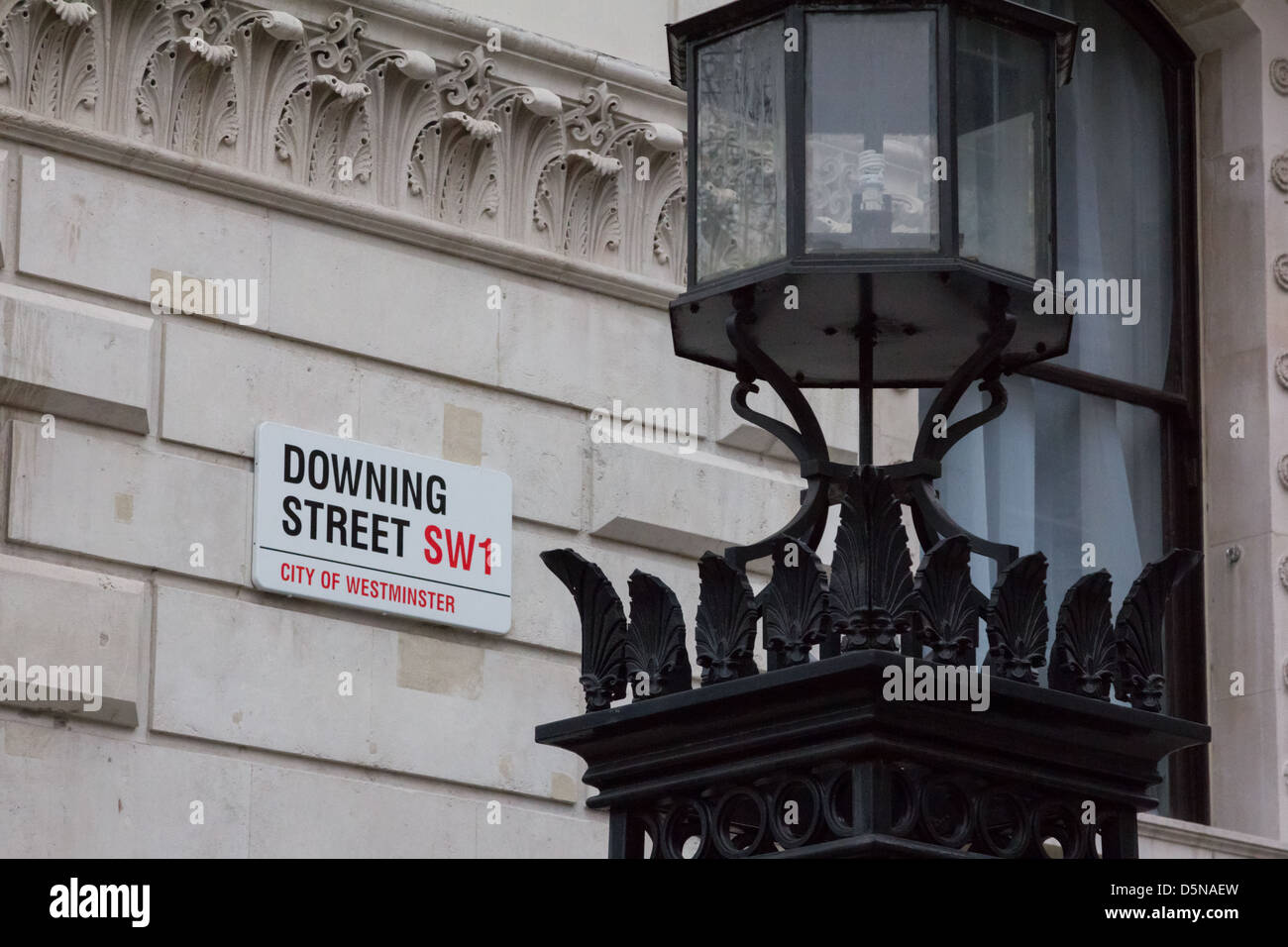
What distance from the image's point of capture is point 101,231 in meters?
8.37

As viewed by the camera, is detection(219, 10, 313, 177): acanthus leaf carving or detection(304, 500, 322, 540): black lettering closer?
detection(304, 500, 322, 540): black lettering

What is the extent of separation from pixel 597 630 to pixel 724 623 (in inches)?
14.6

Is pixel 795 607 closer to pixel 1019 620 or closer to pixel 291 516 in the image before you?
pixel 1019 620

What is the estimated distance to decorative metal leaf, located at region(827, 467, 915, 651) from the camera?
433 centimetres

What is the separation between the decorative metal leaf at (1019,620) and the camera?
4457 mm

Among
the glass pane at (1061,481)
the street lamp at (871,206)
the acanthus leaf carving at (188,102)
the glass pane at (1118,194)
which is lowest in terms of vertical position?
the street lamp at (871,206)

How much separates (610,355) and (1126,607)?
5100 mm

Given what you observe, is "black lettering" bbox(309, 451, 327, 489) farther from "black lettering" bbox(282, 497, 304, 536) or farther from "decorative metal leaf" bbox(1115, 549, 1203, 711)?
"decorative metal leaf" bbox(1115, 549, 1203, 711)

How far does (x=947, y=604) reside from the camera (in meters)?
4.35

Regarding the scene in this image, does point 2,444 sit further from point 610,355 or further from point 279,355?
point 610,355

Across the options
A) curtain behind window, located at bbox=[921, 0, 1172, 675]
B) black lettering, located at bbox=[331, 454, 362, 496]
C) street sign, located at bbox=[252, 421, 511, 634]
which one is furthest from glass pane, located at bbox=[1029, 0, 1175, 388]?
black lettering, located at bbox=[331, 454, 362, 496]

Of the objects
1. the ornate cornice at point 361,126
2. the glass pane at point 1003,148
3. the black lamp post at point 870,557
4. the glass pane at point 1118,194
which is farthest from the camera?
the glass pane at point 1118,194

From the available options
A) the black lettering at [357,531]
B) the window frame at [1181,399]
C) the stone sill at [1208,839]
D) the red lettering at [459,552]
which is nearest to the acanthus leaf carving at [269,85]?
the black lettering at [357,531]

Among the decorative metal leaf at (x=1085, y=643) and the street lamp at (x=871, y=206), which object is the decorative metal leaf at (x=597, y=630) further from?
the decorative metal leaf at (x=1085, y=643)
